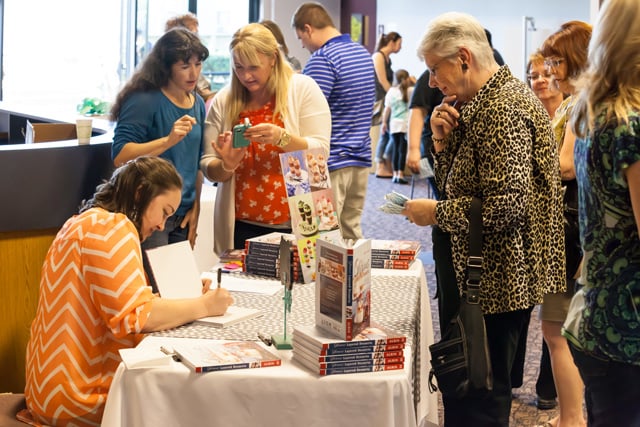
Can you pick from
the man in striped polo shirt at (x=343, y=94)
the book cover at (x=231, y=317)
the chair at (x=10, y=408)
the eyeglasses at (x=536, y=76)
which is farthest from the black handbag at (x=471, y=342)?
the man in striped polo shirt at (x=343, y=94)

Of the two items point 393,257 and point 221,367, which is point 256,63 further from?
point 221,367

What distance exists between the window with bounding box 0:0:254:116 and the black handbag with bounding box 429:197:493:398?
7882mm

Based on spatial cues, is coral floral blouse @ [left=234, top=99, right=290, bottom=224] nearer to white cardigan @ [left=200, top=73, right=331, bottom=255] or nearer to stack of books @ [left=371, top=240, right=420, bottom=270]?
white cardigan @ [left=200, top=73, right=331, bottom=255]

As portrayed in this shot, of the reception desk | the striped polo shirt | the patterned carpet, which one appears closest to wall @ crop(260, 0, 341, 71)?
the patterned carpet

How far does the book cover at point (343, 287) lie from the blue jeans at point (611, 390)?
52cm

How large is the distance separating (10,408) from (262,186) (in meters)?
1.25

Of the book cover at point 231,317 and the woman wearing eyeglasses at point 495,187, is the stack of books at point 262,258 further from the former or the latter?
the woman wearing eyeglasses at point 495,187

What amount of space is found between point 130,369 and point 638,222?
3.95ft

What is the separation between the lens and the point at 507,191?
235 cm

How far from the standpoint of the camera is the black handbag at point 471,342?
2.40 metres

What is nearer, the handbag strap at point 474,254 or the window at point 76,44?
the handbag strap at point 474,254

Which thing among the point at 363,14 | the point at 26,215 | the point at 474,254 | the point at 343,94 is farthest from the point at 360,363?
the point at 363,14

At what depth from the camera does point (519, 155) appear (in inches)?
92.9

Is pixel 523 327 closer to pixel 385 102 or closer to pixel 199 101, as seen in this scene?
pixel 199 101
